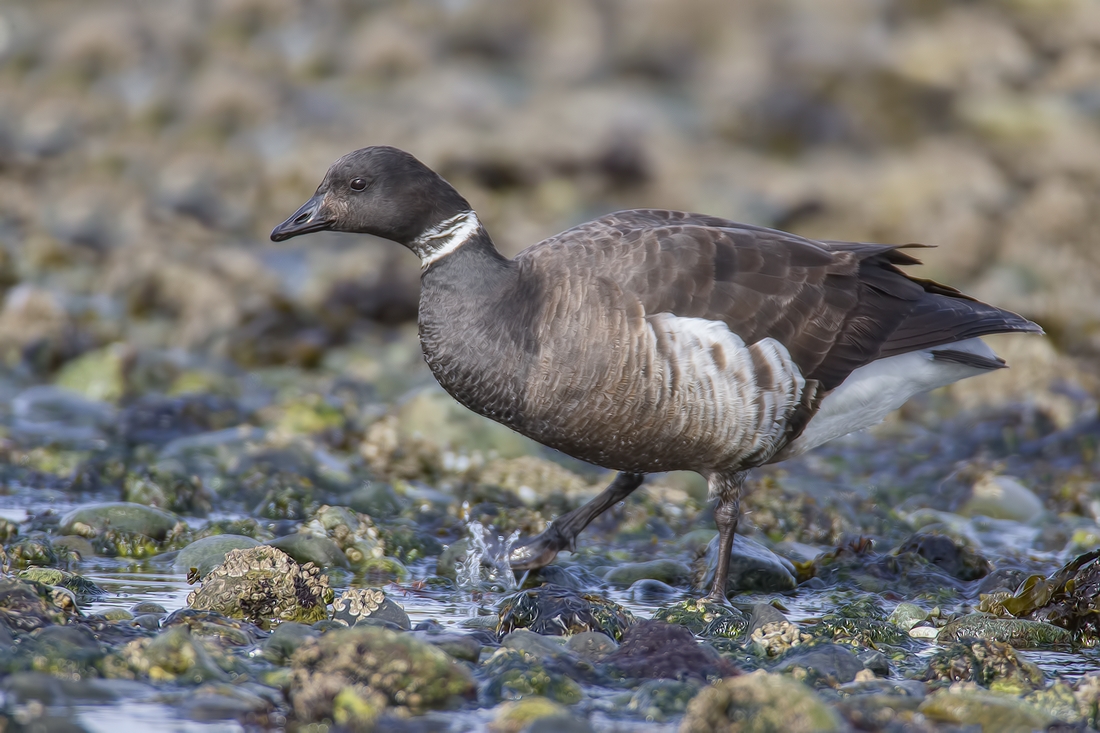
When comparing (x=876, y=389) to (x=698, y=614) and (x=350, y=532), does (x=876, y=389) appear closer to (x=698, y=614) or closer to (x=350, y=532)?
(x=698, y=614)

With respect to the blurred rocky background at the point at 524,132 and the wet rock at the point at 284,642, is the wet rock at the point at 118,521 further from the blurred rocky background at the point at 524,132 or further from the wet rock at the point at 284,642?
the blurred rocky background at the point at 524,132

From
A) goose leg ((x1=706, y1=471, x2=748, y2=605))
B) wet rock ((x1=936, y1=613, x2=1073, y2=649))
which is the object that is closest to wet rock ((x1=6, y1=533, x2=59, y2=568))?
goose leg ((x1=706, y1=471, x2=748, y2=605))

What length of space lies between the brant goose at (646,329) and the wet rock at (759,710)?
6.87 ft

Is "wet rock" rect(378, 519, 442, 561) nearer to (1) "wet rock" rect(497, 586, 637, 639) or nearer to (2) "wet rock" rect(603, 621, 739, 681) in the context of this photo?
(1) "wet rock" rect(497, 586, 637, 639)

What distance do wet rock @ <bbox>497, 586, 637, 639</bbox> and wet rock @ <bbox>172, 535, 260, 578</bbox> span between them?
1.63 meters

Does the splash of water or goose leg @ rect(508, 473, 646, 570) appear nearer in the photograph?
the splash of water

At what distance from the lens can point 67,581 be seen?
628cm

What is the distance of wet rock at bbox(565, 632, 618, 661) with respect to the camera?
572 cm

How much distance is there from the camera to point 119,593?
21.2 feet

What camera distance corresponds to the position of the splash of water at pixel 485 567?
7.23 m

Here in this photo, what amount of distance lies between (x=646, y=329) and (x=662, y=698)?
7.12 feet

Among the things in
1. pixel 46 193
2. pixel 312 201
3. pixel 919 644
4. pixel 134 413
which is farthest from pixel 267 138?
pixel 919 644

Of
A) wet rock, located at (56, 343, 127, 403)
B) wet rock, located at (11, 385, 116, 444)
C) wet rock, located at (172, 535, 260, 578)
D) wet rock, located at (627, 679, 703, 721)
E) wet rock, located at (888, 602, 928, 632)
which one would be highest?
wet rock, located at (56, 343, 127, 403)

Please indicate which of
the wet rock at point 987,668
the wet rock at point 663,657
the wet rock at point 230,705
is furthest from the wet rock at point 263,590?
the wet rock at point 987,668
